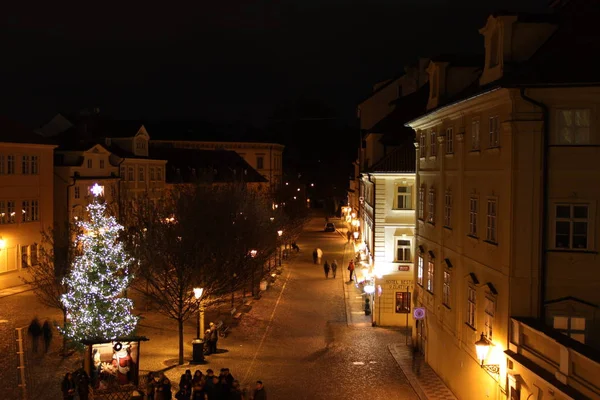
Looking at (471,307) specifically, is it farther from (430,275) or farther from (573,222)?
(430,275)

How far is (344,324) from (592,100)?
67.6ft

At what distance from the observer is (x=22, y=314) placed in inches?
1300

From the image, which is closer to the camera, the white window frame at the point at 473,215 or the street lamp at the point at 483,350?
the street lamp at the point at 483,350

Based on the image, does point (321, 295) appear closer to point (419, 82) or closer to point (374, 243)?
point (374, 243)

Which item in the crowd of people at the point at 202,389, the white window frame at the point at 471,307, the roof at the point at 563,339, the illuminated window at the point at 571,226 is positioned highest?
the illuminated window at the point at 571,226

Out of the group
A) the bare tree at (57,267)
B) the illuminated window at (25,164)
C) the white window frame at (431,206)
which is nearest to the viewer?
the white window frame at (431,206)

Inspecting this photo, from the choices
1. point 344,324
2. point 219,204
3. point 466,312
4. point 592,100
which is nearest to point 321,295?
point 344,324

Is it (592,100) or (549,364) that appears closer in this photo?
(549,364)

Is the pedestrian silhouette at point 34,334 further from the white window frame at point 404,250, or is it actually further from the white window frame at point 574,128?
the white window frame at point 574,128

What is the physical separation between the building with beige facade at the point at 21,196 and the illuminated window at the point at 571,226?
31041 mm

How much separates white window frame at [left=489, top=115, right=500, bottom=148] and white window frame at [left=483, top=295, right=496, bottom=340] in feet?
12.6

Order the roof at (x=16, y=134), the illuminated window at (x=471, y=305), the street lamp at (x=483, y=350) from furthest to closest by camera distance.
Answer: the roof at (x=16, y=134), the illuminated window at (x=471, y=305), the street lamp at (x=483, y=350)

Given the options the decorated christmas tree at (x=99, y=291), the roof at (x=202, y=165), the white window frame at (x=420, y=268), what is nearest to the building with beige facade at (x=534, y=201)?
the white window frame at (x=420, y=268)

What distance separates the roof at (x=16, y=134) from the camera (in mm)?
40191
